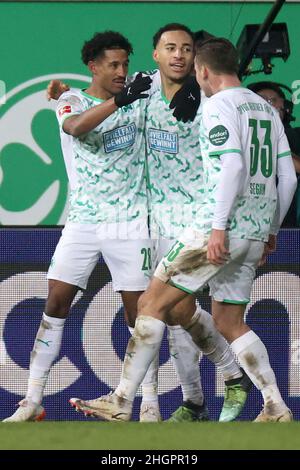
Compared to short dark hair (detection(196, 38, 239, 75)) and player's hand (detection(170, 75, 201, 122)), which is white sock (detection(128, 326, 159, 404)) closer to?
player's hand (detection(170, 75, 201, 122))

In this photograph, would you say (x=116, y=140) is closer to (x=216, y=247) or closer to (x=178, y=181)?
(x=178, y=181)

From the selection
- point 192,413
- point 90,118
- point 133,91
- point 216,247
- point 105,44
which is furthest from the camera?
point 105,44

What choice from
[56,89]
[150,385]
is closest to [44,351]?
[150,385]

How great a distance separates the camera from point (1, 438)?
6.28 m

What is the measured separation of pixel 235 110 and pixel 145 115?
3.55ft

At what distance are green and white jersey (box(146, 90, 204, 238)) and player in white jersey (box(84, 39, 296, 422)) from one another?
0.71 metres

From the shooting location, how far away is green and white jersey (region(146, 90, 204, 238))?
8.09 meters

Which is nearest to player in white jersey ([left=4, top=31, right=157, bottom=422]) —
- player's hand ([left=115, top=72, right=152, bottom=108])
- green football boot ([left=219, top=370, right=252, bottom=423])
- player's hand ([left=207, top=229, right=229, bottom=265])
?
player's hand ([left=115, top=72, right=152, bottom=108])

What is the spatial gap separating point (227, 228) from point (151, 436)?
1.31 metres

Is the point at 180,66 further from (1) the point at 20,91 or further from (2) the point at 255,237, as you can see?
(1) the point at 20,91

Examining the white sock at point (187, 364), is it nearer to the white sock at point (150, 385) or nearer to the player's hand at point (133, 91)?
the white sock at point (150, 385)

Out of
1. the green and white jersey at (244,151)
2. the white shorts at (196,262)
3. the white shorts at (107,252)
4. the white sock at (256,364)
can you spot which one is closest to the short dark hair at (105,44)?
the white shorts at (107,252)

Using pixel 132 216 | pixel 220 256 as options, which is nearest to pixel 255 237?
pixel 220 256

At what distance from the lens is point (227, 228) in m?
7.22
